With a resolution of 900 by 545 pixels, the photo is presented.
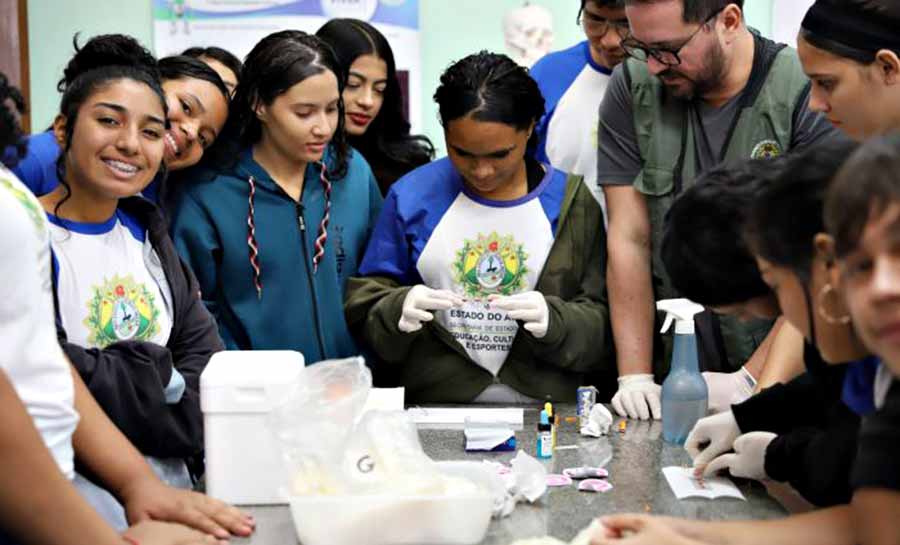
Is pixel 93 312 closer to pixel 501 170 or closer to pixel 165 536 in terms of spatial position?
pixel 165 536

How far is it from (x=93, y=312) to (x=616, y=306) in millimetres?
1058

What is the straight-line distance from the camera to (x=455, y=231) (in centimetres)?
223

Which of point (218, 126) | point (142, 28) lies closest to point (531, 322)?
point (218, 126)

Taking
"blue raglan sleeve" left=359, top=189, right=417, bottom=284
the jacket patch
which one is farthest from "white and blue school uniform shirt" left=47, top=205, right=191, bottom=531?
the jacket patch

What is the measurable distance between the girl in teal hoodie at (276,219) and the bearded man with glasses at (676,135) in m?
0.61

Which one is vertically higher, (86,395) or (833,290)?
(833,290)

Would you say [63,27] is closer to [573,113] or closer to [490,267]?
[573,113]

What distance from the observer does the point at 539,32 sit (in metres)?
4.07

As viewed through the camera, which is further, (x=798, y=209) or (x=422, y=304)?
(x=422, y=304)

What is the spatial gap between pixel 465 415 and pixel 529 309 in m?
0.25

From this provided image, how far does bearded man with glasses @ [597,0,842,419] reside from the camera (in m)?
2.06

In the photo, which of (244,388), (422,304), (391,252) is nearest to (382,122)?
(391,252)

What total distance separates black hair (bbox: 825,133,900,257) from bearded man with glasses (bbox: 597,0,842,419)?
104cm

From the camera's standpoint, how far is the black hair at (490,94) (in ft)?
7.04
